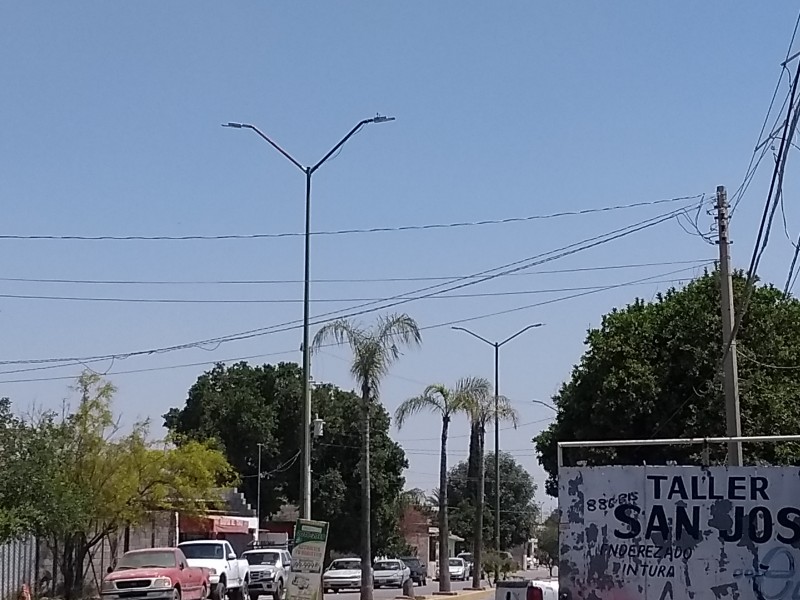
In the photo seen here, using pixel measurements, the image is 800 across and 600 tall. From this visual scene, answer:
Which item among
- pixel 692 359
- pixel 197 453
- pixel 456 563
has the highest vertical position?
pixel 692 359

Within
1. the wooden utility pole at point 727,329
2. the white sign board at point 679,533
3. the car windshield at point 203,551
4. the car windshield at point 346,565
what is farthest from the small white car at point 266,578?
the white sign board at point 679,533

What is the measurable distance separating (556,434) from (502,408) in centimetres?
336

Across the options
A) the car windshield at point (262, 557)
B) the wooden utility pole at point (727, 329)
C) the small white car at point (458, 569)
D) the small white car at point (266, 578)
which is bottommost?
the small white car at point (458, 569)

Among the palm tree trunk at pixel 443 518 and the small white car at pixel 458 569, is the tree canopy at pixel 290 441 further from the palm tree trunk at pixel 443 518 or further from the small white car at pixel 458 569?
the palm tree trunk at pixel 443 518

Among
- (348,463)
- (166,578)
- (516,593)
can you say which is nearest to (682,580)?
(516,593)

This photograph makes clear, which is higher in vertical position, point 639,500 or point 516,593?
point 639,500

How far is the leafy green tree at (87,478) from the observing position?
29375 mm

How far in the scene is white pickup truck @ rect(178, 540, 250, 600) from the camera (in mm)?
33031

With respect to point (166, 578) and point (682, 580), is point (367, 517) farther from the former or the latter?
point (682, 580)

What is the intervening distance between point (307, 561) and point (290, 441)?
52.9 m

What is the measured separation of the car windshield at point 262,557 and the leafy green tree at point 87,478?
106 inches

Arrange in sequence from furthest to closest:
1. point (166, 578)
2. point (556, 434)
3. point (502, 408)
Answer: point (502, 408) < point (556, 434) < point (166, 578)

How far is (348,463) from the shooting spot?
7250cm

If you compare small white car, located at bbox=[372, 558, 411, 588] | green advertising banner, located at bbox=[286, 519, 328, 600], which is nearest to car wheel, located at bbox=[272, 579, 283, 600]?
small white car, located at bbox=[372, 558, 411, 588]
